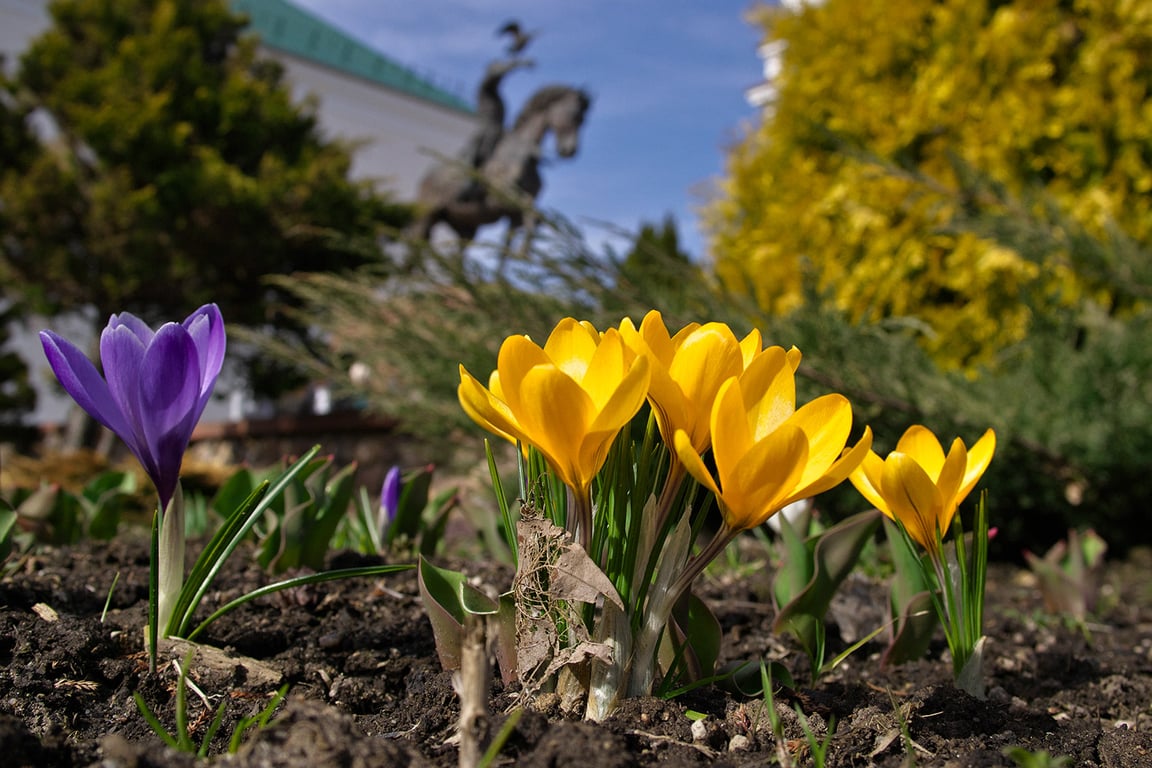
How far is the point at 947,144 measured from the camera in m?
5.30

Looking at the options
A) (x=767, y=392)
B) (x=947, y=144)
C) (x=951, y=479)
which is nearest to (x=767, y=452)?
(x=767, y=392)

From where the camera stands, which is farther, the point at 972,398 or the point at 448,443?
the point at 448,443

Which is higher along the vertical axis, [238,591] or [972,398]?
[972,398]

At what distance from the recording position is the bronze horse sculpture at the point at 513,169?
10555 mm

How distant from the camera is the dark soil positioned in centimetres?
83

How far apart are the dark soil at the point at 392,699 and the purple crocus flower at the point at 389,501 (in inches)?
8.3

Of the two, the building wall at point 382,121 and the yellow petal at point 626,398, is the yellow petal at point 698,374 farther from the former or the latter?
the building wall at point 382,121

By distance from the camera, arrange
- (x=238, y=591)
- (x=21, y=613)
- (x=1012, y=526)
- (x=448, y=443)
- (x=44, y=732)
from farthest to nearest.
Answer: (x=448, y=443) → (x=1012, y=526) → (x=238, y=591) → (x=21, y=613) → (x=44, y=732)

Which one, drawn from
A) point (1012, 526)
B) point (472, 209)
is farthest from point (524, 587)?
point (472, 209)

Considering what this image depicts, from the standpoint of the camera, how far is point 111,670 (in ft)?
3.73

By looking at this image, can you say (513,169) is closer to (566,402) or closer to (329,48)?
(566,402)

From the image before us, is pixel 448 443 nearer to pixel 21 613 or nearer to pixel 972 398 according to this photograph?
pixel 972 398

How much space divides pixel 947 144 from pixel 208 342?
518 cm

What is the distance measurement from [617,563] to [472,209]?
396 inches
